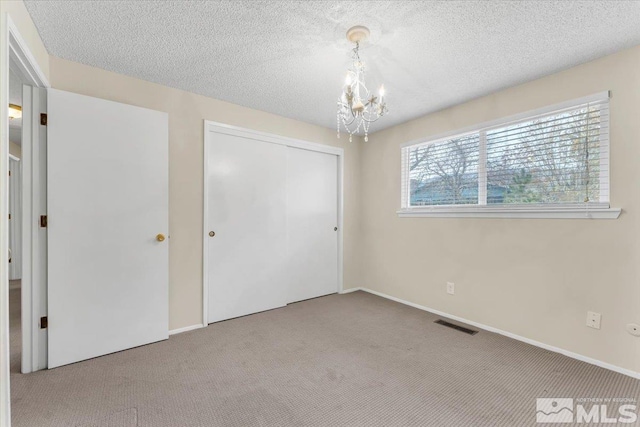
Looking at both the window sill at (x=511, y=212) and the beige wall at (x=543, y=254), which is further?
the window sill at (x=511, y=212)

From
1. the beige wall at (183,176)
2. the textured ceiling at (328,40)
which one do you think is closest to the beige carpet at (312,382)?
the beige wall at (183,176)

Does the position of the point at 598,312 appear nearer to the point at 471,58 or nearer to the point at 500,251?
the point at 500,251

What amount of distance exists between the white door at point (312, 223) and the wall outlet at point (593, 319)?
8.59 feet

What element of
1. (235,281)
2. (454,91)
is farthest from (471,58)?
(235,281)

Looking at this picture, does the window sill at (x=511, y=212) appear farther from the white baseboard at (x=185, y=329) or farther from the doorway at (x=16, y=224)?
the doorway at (x=16, y=224)

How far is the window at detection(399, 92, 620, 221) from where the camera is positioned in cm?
223

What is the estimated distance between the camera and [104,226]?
2.26 meters

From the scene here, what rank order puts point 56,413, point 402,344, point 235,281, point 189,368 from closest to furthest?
1. point 56,413
2. point 189,368
3. point 402,344
4. point 235,281

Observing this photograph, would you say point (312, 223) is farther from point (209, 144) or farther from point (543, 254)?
point (543, 254)

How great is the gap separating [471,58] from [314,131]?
203cm

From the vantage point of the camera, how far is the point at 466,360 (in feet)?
7.41

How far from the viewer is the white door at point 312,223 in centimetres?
370

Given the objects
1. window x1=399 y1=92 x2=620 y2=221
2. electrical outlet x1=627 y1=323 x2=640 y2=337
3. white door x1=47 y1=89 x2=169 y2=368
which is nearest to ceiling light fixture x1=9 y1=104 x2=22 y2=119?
white door x1=47 y1=89 x2=169 y2=368

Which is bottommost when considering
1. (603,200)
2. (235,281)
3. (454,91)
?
(235,281)
